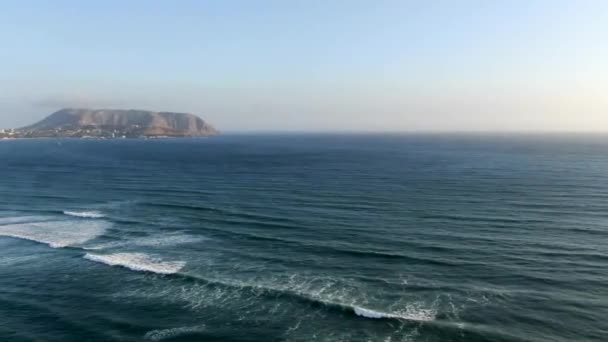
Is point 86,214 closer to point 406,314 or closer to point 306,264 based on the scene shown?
point 306,264

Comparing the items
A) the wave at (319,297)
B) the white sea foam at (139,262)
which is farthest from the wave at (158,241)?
the wave at (319,297)

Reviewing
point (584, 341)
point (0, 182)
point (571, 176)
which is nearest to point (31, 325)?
point (584, 341)

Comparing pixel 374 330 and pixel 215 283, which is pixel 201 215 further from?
pixel 374 330

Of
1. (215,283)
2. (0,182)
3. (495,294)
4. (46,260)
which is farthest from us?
(0,182)

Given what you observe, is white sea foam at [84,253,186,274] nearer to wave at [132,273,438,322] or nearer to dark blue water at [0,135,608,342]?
dark blue water at [0,135,608,342]

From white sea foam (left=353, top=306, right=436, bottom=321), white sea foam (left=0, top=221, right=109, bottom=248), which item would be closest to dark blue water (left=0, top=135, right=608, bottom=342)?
white sea foam (left=353, top=306, right=436, bottom=321)

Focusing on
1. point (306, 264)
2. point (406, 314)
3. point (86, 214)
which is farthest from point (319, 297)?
point (86, 214)
